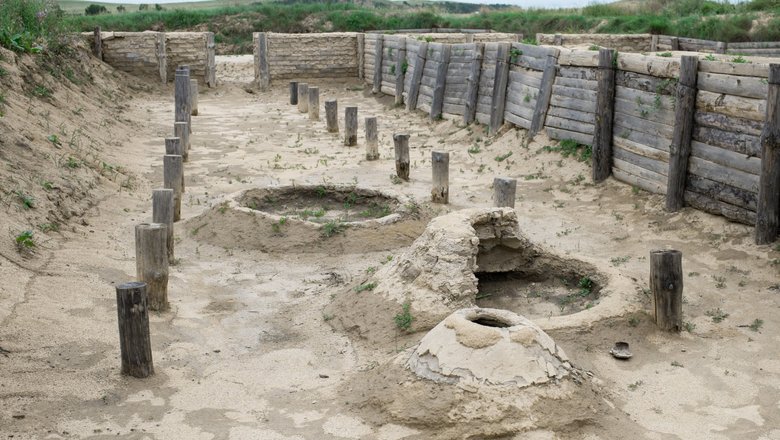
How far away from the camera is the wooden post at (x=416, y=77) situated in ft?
67.6

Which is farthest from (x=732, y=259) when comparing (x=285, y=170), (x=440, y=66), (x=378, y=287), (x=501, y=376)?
(x=440, y=66)

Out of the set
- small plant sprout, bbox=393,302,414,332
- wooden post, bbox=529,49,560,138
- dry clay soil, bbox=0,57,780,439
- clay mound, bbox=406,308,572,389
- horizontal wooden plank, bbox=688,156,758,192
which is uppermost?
wooden post, bbox=529,49,560,138

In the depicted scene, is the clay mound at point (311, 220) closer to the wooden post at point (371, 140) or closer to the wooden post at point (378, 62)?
the wooden post at point (371, 140)

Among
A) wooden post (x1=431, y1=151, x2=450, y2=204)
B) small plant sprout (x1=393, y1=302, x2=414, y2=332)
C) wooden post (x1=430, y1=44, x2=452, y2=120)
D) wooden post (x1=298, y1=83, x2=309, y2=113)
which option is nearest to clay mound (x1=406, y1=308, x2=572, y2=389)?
small plant sprout (x1=393, y1=302, x2=414, y2=332)

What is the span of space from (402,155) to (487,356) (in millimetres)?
8423

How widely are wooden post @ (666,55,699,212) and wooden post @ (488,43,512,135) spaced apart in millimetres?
5759

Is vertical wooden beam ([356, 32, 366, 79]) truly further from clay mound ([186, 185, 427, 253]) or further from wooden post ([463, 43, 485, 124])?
clay mound ([186, 185, 427, 253])

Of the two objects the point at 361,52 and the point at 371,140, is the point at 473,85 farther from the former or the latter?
the point at 361,52

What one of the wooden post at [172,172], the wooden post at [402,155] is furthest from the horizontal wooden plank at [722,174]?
the wooden post at [172,172]

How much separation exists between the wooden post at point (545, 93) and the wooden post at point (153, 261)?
8688 mm

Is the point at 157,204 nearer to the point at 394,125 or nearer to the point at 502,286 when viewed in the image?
the point at 502,286

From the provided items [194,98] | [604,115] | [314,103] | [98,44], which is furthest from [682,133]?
[98,44]

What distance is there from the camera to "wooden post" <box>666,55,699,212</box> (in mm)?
11047

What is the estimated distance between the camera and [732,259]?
32.0 ft
